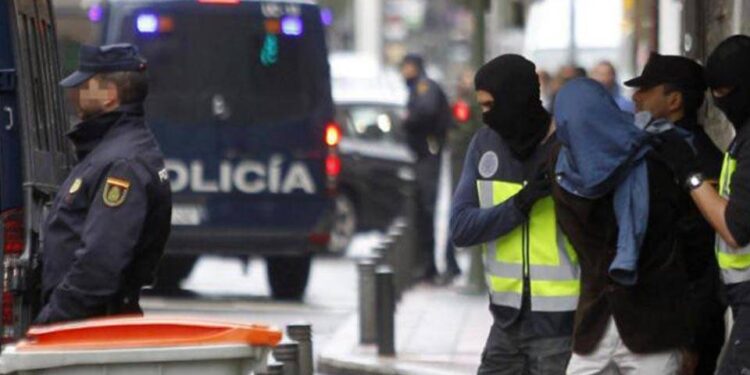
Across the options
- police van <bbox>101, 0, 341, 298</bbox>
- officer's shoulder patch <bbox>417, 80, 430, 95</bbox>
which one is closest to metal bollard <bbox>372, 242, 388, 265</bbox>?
police van <bbox>101, 0, 341, 298</bbox>

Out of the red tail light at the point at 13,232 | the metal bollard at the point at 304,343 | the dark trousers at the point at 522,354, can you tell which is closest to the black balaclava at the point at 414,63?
the metal bollard at the point at 304,343

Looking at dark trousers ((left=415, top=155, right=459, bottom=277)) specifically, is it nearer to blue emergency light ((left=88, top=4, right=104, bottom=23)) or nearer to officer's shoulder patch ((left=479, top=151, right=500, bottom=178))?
blue emergency light ((left=88, top=4, right=104, bottom=23))

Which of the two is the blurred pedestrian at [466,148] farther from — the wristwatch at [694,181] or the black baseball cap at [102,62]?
the wristwatch at [694,181]

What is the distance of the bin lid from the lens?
6688 mm

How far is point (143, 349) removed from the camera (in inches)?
261

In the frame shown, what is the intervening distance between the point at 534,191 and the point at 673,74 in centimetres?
65

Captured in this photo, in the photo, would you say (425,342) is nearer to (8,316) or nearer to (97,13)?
(97,13)

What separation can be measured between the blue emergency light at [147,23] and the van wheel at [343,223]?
623cm

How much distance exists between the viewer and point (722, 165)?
26.0 feet

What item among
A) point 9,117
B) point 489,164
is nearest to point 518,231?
point 489,164

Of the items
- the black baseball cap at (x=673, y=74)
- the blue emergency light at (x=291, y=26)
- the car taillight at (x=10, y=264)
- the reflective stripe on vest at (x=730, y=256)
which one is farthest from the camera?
the blue emergency light at (x=291, y=26)

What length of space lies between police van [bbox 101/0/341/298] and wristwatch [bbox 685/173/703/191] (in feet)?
37.1

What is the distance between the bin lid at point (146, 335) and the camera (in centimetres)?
669

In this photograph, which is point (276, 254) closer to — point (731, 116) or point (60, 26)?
point (60, 26)
